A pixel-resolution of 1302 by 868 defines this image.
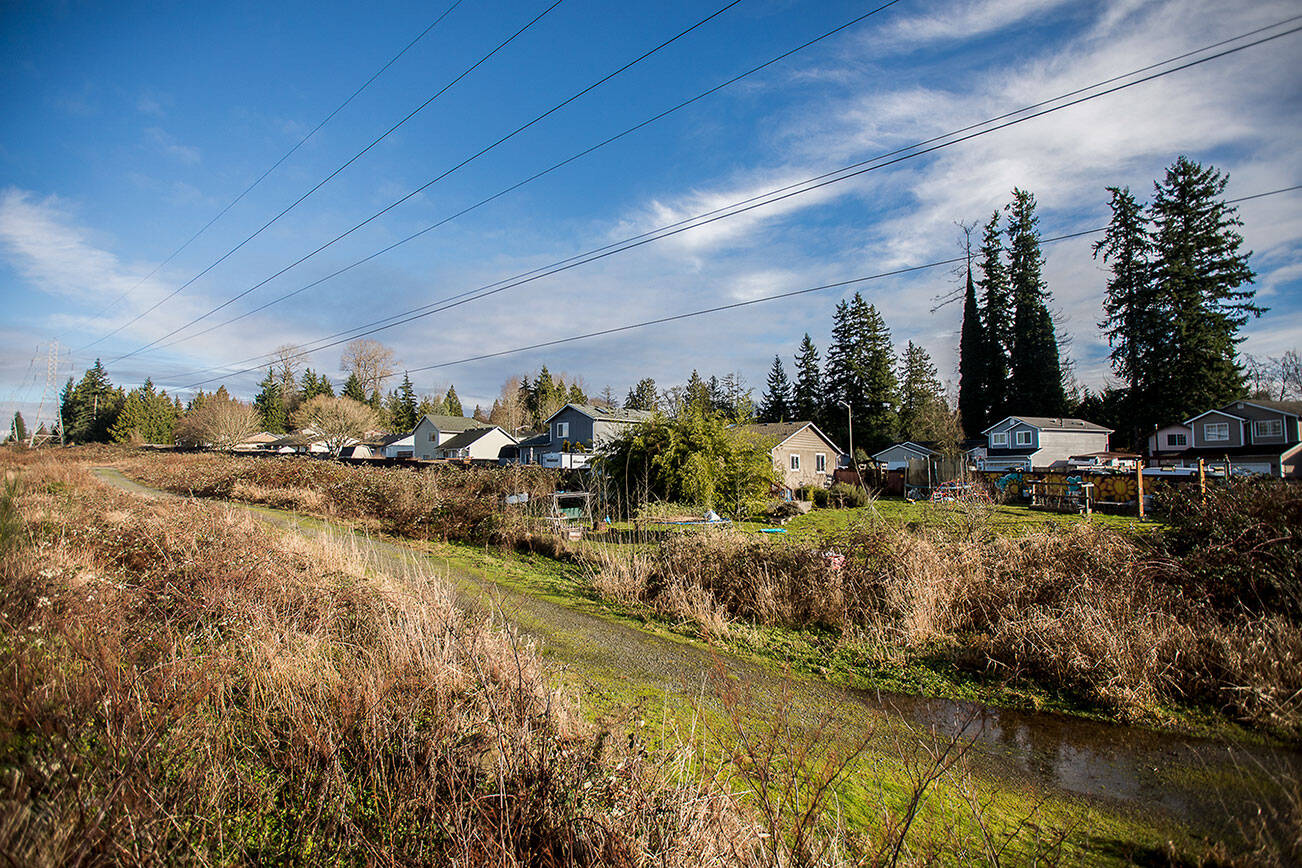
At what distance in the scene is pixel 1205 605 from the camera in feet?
20.4

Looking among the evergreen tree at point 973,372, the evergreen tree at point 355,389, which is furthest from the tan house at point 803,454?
the evergreen tree at point 355,389

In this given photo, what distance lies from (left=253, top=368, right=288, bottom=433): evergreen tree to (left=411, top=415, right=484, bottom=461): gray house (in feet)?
101

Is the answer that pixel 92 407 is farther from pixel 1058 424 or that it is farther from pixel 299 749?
pixel 1058 424

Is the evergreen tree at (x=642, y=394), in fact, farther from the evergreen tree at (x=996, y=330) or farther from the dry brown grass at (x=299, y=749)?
the dry brown grass at (x=299, y=749)

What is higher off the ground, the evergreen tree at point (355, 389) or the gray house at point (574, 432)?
the evergreen tree at point (355, 389)

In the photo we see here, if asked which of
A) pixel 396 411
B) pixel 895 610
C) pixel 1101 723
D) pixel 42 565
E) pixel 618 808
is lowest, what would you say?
pixel 1101 723

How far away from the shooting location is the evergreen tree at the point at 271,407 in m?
79.1

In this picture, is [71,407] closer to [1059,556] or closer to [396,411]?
[396,411]

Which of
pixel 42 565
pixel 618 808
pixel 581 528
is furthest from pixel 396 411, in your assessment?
pixel 618 808

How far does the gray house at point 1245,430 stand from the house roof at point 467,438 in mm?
55351

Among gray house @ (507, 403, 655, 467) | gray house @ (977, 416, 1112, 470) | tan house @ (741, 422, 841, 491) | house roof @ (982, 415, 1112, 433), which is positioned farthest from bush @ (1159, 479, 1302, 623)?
house roof @ (982, 415, 1112, 433)

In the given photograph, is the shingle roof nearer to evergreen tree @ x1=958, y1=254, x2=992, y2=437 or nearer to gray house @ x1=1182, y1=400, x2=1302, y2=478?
evergreen tree @ x1=958, y1=254, x2=992, y2=437

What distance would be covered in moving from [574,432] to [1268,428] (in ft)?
159

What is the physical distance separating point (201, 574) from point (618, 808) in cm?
542
